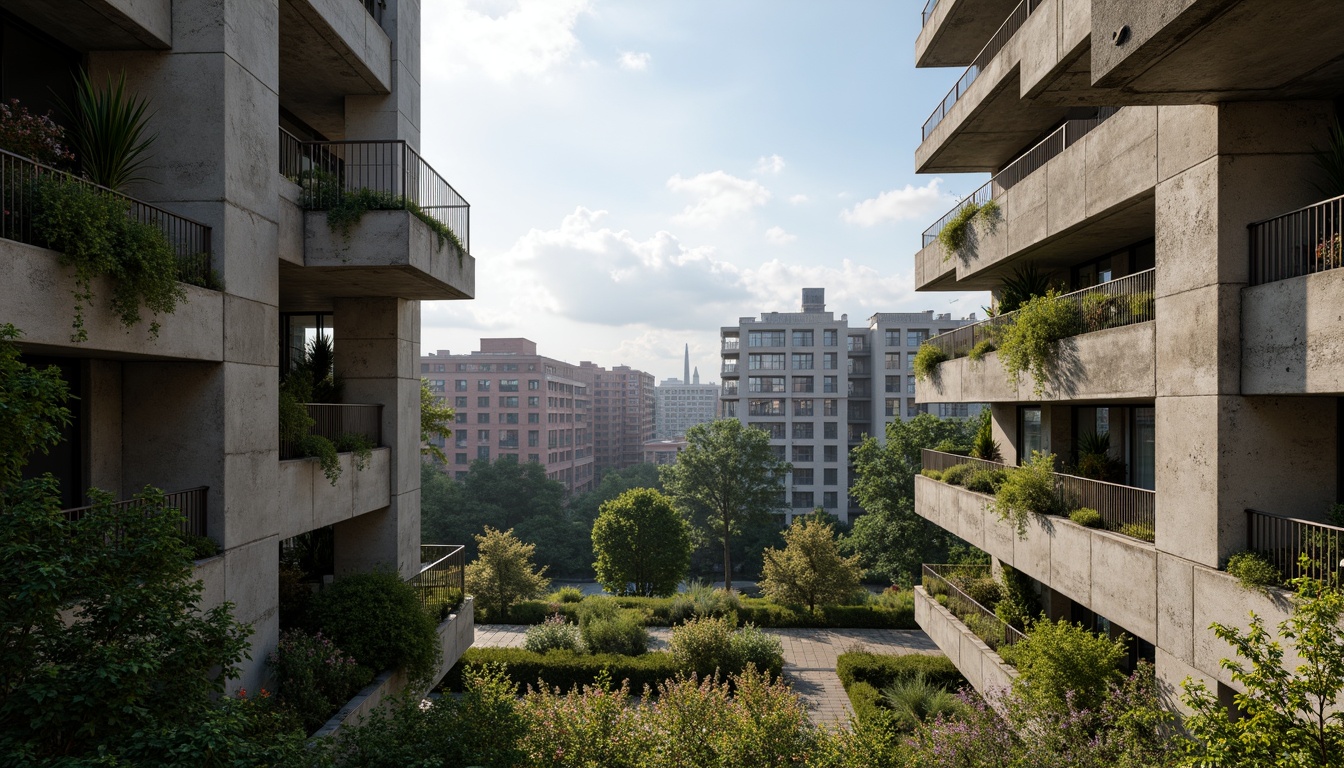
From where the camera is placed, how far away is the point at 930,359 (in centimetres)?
2073

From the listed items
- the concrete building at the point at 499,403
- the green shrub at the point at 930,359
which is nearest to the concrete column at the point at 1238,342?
the green shrub at the point at 930,359

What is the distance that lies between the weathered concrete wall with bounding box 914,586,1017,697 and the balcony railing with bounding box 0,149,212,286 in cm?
1575

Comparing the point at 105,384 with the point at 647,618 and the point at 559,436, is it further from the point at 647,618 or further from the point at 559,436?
the point at 559,436

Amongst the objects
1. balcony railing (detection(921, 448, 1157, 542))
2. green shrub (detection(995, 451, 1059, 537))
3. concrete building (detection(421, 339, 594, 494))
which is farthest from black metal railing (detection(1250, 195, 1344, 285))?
concrete building (detection(421, 339, 594, 494))

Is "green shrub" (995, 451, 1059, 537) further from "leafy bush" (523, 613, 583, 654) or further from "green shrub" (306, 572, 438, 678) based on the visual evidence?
"leafy bush" (523, 613, 583, 654)

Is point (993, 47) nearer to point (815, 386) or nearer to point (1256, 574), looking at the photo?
point (1256, 574)

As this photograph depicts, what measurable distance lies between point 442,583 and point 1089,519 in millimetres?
14210

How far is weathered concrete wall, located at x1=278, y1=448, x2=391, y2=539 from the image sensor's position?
1166cm

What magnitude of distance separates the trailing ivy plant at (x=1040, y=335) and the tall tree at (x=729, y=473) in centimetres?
3819

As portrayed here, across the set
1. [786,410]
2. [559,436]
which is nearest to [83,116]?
[786,410]

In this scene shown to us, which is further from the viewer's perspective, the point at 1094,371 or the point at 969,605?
the point at 969,605

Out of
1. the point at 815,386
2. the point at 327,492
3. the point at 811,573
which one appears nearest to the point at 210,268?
the point at 327,492

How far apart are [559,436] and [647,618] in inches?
3074

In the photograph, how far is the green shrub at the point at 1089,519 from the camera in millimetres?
12711
